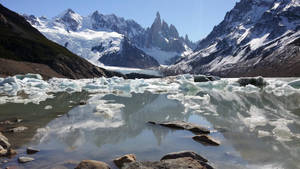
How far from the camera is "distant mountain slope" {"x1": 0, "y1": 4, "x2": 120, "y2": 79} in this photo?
320ft

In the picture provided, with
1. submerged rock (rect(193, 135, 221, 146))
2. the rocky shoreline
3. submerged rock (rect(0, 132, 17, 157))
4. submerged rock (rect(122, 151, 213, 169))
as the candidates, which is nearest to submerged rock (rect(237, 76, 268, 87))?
submerged rock (rect(193, 135, 221, 146))

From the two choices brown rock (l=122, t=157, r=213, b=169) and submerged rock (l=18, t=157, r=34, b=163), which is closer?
→ brown rock (l=122, t=157, r=213, b=169)

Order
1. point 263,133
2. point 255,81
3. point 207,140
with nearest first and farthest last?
1. point 207,140
2. point 263,133
3. point 255,81

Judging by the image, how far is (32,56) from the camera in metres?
107

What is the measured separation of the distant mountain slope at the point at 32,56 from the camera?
3837 inches

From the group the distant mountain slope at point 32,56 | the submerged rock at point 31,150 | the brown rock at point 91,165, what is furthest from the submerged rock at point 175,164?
the distant mountain slope at point 32,56

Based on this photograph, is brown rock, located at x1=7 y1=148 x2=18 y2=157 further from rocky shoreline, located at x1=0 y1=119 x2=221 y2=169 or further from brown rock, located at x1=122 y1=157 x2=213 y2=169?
brown rock, located at x1=122 y1=157 x2=213 y2=169

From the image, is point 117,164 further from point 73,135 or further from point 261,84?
point 261,84

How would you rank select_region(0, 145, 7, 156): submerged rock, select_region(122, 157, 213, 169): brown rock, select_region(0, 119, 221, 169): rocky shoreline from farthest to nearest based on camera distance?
select_region(0, 145, 7, 156): submerged rock → select_region(0, 119, 221, 169): rocky shoreline → select_region(122, 157, 213, 169): brown rock

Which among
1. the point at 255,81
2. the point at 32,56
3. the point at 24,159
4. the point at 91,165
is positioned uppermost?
the point at 32,56

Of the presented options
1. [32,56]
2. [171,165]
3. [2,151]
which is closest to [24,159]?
[2,151]

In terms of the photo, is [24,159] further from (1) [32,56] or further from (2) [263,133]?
(1) [32,56]

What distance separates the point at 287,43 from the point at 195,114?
20326 cm

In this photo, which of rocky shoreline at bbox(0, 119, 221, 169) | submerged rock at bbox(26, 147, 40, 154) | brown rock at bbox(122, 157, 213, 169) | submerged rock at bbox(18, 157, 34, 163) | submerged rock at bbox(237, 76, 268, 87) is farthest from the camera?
submerged rock at bbox(237, 76, 268, 87)
